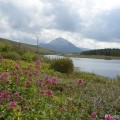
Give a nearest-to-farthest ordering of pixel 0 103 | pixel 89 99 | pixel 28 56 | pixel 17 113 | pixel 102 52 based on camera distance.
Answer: pixel 17 113
pixel 0 103
pixel 89 99
pixel 28 56
pixel 102 52

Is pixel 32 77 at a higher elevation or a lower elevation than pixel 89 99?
higher

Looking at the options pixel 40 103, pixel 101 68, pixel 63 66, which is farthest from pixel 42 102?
pixel 101 68

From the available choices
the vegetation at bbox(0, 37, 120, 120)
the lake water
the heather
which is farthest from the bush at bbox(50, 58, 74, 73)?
the heather

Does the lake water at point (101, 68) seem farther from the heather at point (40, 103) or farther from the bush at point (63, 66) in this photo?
the heather at point (40, 103)

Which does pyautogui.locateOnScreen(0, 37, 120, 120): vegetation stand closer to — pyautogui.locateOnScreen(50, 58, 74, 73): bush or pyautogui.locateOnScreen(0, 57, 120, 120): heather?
pyautogui.locateOnScreen(0, 57, 120, 120): heather

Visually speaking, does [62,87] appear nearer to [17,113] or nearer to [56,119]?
[56,119]

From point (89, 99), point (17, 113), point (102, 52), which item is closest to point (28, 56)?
point (89, 99)

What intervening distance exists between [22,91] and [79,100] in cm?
196

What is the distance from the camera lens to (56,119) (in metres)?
5.39

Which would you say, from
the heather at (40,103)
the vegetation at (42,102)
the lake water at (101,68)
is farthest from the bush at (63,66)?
the heather at (40,103)

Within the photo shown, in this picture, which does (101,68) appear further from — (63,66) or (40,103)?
(40,103)

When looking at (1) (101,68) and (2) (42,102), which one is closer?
(2) (42,102)

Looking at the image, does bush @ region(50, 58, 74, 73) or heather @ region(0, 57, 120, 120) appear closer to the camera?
heather @ region(0, 57, 120, 120)

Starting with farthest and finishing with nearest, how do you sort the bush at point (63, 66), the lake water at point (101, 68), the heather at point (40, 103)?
the lake water at point (101, 68) → the bush at point (63, 66) → the heather at point (40, 103)
